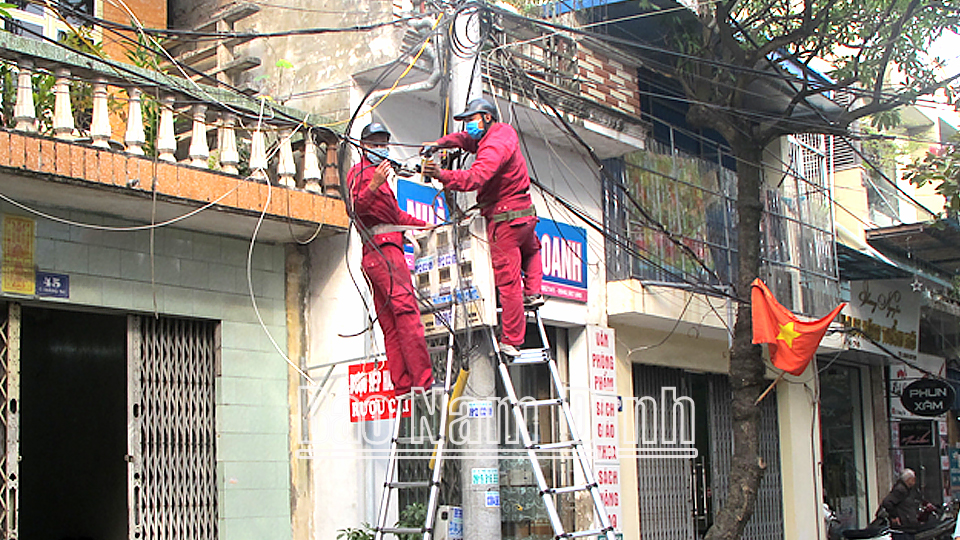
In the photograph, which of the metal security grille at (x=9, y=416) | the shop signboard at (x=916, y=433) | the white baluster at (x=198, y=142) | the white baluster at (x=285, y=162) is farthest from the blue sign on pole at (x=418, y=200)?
the shop signboard at (x=916, y=433)

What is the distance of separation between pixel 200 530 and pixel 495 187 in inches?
142

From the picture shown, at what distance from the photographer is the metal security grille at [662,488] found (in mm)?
12164

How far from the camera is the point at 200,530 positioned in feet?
26.5

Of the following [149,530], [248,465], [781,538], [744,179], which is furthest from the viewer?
[781,538]

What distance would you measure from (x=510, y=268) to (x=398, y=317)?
82 cm

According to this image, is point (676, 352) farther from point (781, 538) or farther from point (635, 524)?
point (781, 538)

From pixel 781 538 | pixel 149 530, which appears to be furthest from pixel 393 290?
pixel 781 538

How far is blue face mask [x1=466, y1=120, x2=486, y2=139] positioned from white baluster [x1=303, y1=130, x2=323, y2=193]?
2191mm

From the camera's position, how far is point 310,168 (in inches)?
342

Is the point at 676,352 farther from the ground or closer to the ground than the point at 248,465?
farther from the ground

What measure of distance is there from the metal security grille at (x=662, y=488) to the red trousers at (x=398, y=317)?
5.68m

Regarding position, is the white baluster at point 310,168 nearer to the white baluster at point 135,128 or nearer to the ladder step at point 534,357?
the white baluster at point 135,128

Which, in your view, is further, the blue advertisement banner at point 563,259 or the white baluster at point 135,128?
the blue advertisement banner at point 563,259

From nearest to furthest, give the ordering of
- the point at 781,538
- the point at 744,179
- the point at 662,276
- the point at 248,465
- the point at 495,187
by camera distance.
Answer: the point at 495,187, the point at 248,465, the point at 744,179, the point at 662,276, the point at 781,538
